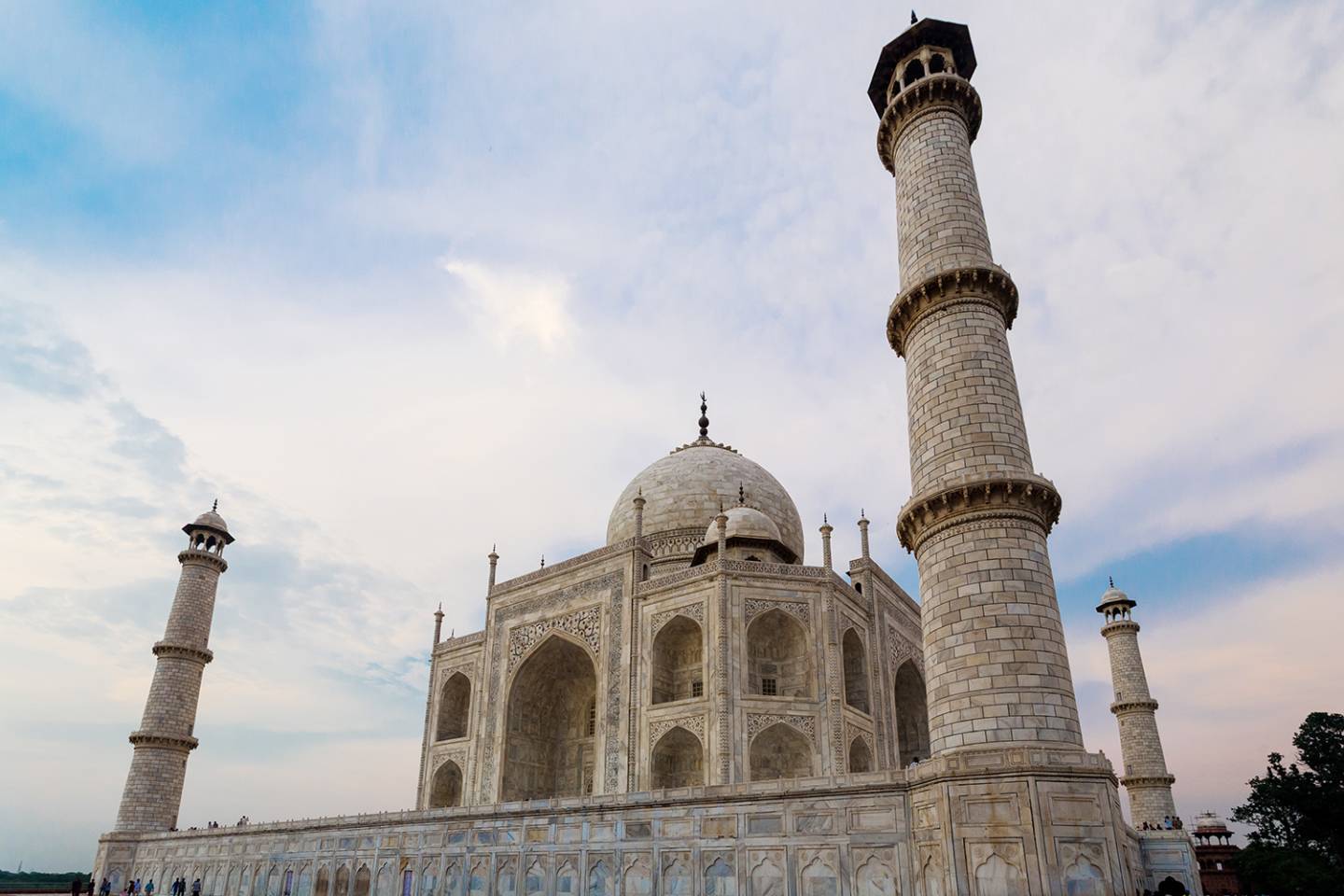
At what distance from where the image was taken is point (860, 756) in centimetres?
2045

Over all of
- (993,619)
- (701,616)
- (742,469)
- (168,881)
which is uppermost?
(742,469)

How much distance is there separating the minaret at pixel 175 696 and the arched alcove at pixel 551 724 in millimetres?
10490

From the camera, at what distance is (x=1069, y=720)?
910cm

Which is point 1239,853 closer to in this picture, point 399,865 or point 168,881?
point 399,865

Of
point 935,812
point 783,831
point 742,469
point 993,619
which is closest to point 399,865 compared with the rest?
point 783,831

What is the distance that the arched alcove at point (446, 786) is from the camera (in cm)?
2444

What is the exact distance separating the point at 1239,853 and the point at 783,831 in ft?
78.0

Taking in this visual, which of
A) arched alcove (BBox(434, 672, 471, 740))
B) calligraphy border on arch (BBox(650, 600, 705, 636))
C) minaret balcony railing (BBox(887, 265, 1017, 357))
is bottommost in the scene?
arched alcove (BBox(434, 672, 471, 740))

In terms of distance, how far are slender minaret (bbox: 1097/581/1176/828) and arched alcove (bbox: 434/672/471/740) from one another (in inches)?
797

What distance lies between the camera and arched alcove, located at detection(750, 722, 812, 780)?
19.3 m

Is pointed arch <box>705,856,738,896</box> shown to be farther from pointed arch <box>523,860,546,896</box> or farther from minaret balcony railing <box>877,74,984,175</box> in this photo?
minaret balcony railing <box>877,74,984,175</box>

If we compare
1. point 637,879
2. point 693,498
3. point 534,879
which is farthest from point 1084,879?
point 693,498

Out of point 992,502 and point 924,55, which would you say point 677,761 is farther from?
point 924,55

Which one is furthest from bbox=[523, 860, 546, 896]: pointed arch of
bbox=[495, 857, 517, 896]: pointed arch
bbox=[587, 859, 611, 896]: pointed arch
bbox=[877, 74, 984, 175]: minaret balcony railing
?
bbox=[877, 74, 984, 175]: minaret balcony railing
